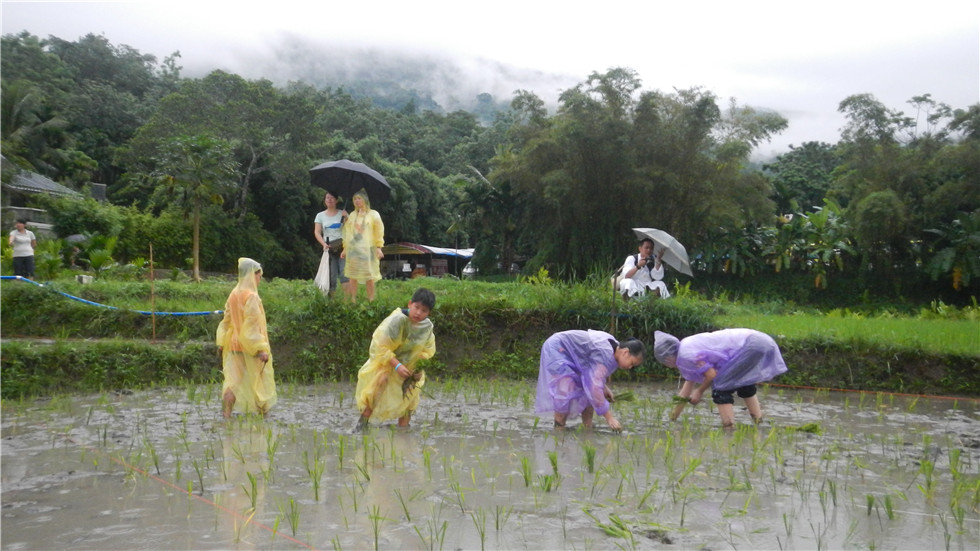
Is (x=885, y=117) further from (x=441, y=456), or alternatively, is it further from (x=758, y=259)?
(x=441, y=456)

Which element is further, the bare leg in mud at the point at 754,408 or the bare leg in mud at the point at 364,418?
the bare leg in mud at the point at 754,408

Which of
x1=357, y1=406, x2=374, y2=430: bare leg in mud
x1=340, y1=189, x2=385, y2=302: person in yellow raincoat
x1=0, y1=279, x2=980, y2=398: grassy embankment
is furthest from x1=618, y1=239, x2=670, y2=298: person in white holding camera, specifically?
x1=357, y1=406, x2=374, y2=430: bare leg in mud

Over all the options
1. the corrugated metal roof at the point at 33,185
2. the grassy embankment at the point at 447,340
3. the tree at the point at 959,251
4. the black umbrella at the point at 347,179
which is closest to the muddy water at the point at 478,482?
the grassy embankment at the point at 447,340

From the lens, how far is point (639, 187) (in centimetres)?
2511

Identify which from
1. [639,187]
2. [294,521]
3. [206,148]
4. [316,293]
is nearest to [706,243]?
[639,187]

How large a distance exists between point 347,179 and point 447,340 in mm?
2701

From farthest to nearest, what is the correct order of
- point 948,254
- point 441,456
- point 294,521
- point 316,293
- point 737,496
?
point 948,254
point 316,293
point 441,456
point 737,496
point 294,521

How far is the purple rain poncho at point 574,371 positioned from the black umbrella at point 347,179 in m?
4.93

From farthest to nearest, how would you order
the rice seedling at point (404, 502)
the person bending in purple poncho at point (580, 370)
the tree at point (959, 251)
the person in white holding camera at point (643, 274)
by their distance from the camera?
the tree at point (959, 251) < the person in white holding camera at point (643, 274) < the person bending in purple poncho at point (580, 370) < the rice seedling at point (404, 502)

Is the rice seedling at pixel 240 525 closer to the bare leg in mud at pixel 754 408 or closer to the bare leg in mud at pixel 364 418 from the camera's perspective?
the bare leg in mud at pixel 364 418

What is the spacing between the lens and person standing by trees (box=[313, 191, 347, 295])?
998 cm

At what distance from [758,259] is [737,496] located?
24.8 metres

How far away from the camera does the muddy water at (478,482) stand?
3.62 meters

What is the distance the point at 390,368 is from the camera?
20.4ft
